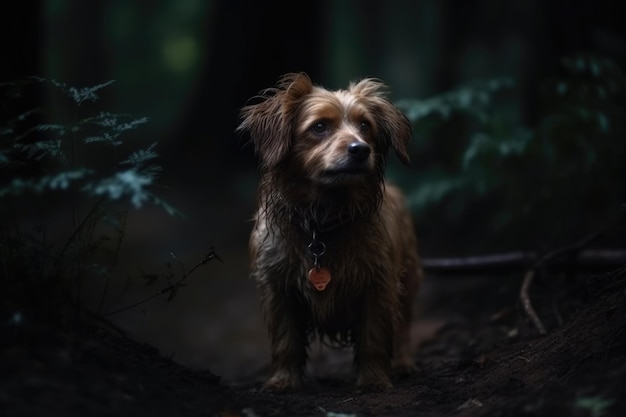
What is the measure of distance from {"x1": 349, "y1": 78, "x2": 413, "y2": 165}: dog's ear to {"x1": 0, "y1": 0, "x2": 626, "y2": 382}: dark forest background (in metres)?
1.60

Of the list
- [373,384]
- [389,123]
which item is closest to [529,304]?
[373,384]

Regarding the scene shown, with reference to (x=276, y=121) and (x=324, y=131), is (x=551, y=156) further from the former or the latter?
(x=276, y=121)

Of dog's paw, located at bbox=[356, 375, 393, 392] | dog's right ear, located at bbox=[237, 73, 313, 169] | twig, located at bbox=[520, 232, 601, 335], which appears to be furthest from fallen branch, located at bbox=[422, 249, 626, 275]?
dog's right ear, located at bbox=[237, 73, 313, 169]

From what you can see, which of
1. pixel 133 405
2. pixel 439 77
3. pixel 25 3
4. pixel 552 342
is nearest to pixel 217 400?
pixel 133 405

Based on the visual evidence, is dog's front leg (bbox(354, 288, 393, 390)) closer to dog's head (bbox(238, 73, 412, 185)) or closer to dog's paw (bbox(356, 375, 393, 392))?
dog's paw (bbox(356, 375, 393, 392))

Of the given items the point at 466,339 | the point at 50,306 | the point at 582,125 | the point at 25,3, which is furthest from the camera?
the point at 25,3

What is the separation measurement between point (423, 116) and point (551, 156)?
141 cm

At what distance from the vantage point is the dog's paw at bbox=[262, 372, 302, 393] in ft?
17.0

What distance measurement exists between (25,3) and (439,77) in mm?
6407

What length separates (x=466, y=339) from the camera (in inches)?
271

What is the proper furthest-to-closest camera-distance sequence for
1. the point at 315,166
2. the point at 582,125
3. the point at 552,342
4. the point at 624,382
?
the point at 582,125 → the point at 315,166 → the point at 552,342 → the point at 624,382

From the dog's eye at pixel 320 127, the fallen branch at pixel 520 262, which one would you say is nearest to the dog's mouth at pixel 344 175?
the dog's eye at pixel 320 127

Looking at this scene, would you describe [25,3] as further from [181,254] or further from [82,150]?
[82,150]

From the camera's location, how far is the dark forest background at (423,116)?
7875mm
